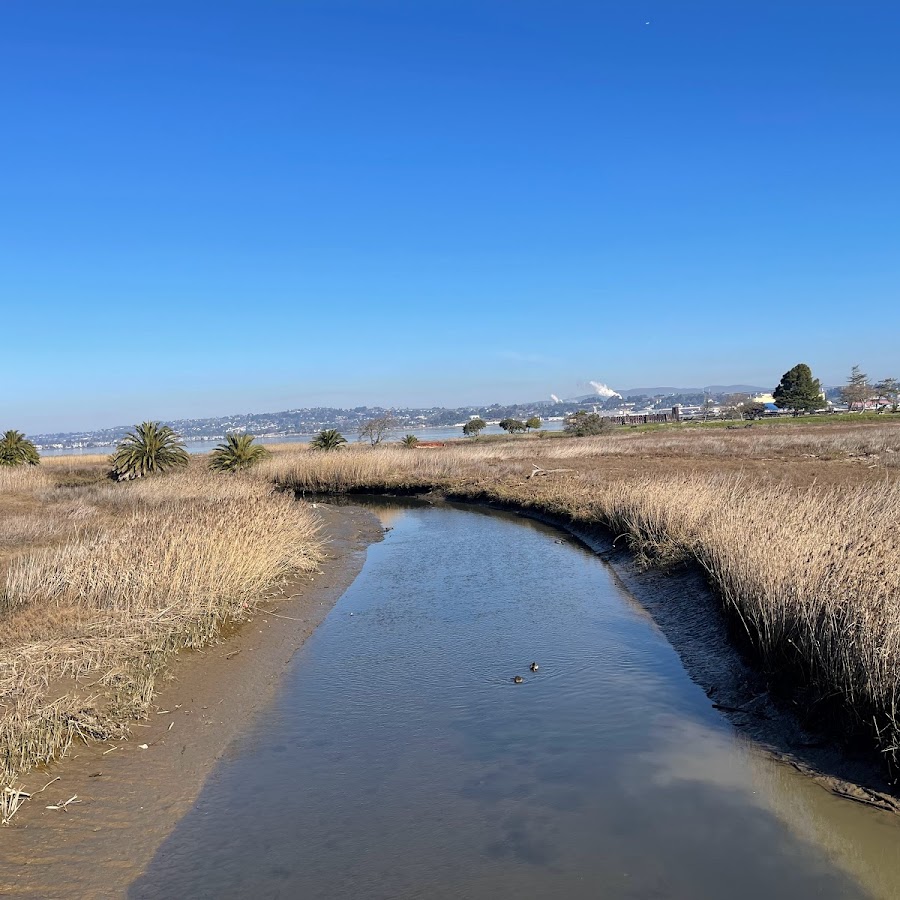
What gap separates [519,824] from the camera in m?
6.02

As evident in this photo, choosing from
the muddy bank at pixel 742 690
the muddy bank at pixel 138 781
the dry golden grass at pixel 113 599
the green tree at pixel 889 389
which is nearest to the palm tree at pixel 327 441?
the dry golden grass at pixel 113 599

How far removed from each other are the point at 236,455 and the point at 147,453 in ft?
16.8

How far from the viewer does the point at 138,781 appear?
21.8ft

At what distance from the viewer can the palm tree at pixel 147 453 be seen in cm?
2677

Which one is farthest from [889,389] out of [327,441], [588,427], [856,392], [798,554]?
[798,554]

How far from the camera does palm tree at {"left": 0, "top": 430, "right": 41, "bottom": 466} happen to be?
36844mm

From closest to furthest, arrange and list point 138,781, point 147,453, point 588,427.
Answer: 1. point 138,781
2. point 147,453
3. point 588,427

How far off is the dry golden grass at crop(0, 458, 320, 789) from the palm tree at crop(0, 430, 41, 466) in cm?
2076

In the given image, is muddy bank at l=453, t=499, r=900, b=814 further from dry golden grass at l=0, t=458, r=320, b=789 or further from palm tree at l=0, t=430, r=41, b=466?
palm tree at l=0, t=430, r=41, b=466

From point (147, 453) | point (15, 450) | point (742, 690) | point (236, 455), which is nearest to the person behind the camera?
point (742, 690)

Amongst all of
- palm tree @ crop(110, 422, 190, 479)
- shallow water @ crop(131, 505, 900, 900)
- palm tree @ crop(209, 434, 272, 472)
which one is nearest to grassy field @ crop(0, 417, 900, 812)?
shallow water @ crop(131, 505, 900, 900)

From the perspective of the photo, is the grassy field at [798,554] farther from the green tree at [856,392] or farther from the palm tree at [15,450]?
the green tree at [856,392]

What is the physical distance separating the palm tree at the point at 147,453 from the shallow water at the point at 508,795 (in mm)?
18379

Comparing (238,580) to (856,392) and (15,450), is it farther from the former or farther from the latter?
(856,392)
